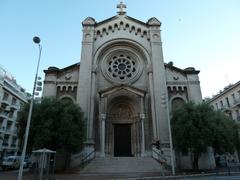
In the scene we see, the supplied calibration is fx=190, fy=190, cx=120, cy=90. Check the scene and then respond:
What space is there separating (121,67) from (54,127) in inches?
501

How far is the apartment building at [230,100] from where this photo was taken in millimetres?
34469

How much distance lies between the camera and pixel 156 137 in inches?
834

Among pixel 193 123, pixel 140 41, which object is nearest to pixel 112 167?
pixel 193 123

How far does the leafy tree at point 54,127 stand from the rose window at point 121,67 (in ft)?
29.7

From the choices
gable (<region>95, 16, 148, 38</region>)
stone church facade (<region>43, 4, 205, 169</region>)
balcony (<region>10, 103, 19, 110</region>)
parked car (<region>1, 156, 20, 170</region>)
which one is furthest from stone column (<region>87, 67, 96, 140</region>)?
balcony (<region>10, 103, 19, 110</region>)

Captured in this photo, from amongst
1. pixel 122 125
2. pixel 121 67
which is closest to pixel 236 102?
pixel 121 67

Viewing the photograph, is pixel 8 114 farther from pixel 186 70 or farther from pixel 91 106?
pixel 186 70

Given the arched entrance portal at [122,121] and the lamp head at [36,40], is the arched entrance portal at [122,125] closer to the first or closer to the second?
the arched entrance portal at [122,121]

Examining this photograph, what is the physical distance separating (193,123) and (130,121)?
802 centimetres

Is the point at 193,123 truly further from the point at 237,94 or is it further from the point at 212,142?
the point at 237,94

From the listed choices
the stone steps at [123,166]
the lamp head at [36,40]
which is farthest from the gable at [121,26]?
the stone steps at [123,166]

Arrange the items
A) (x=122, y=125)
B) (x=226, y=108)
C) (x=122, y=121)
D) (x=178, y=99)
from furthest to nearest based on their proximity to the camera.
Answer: (x=226, y=108) → (x=178, y=99) → (x=122, y=125) → (x=122, y=121)

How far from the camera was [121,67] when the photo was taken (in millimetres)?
26297

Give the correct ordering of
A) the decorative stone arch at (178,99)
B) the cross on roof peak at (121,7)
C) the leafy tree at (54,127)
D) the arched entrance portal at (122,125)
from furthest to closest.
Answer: the cross on roof peak at (121,7)
the decorative stone arch at (178,99)
the arched entrance portal at (122,125)
the leafy tree at (54,127)
